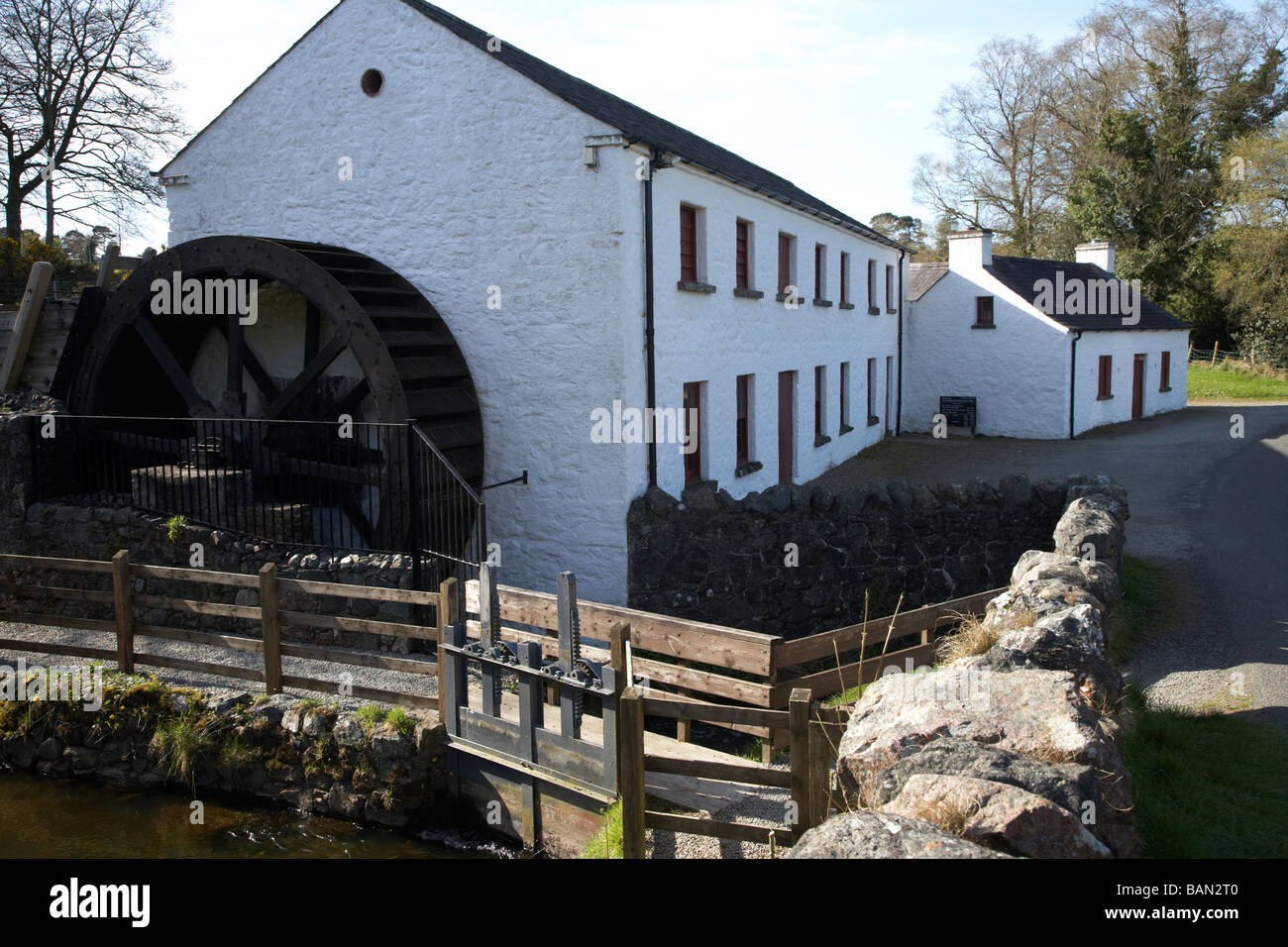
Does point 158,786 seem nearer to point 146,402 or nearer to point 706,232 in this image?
point 146,402

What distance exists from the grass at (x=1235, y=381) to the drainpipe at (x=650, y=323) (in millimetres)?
26237

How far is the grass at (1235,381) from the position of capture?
3053 centimetres

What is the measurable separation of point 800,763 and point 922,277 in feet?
78.9

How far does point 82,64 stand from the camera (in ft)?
86.2

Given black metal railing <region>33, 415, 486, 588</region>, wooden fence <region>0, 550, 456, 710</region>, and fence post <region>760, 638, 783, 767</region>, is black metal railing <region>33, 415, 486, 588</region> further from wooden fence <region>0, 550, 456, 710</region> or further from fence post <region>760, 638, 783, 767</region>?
fence post <region>760, 638, 783, 767</region>

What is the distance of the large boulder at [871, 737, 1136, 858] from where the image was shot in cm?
330

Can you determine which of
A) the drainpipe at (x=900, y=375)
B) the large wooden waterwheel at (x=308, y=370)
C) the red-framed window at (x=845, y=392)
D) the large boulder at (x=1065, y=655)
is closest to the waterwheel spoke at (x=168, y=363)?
the large wooden waterwheel at (x=308, y=370)

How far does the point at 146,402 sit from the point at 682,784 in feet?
31.9

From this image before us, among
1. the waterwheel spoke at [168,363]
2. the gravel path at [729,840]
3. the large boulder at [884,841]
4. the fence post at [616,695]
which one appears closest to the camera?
the large boulder at [884,841]

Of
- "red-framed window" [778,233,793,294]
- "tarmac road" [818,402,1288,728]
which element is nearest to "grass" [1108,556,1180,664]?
"tarmac road" [818,402,1288,728]

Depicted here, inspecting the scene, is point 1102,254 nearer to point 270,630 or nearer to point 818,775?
point 270,630

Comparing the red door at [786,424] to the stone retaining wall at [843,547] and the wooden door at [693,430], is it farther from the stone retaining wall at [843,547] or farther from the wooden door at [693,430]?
the stone retaining wall at [843,547]

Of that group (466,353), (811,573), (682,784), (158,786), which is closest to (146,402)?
(466,353)
